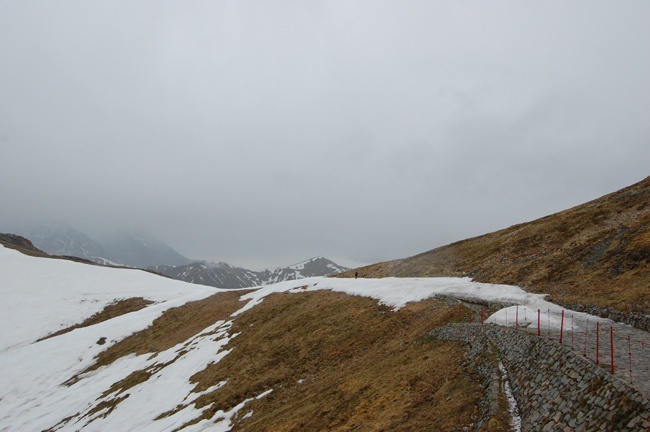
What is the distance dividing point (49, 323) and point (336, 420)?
71.2m

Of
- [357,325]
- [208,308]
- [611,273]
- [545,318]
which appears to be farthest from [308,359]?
[208,308]

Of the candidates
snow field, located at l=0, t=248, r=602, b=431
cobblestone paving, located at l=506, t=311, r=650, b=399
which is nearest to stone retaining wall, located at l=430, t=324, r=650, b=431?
cobblestone paving, located at l=506, t=311, r=650, b=399

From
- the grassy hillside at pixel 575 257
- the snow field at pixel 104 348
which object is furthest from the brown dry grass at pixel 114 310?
the grassy hillside at pixel 575 257

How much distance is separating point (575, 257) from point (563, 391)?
2887 centimetres

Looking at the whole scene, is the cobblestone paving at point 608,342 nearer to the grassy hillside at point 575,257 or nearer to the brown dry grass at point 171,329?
the grassy hillside at point 575,257

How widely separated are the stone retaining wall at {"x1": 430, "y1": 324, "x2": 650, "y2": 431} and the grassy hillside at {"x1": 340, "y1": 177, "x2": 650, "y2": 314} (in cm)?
1063

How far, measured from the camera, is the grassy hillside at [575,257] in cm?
2652

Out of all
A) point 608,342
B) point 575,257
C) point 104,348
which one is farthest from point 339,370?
point 104,348

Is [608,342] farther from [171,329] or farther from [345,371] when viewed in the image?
[171,329]

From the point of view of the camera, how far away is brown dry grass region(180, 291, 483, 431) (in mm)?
16297

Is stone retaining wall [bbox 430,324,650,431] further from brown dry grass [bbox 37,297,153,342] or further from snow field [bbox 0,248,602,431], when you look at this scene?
brown dry grass [bbox 37,297,153,342]

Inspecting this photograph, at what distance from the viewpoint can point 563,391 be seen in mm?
11922

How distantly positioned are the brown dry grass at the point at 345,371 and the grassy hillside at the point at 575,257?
10.4 metres

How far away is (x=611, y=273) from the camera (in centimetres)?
2900
